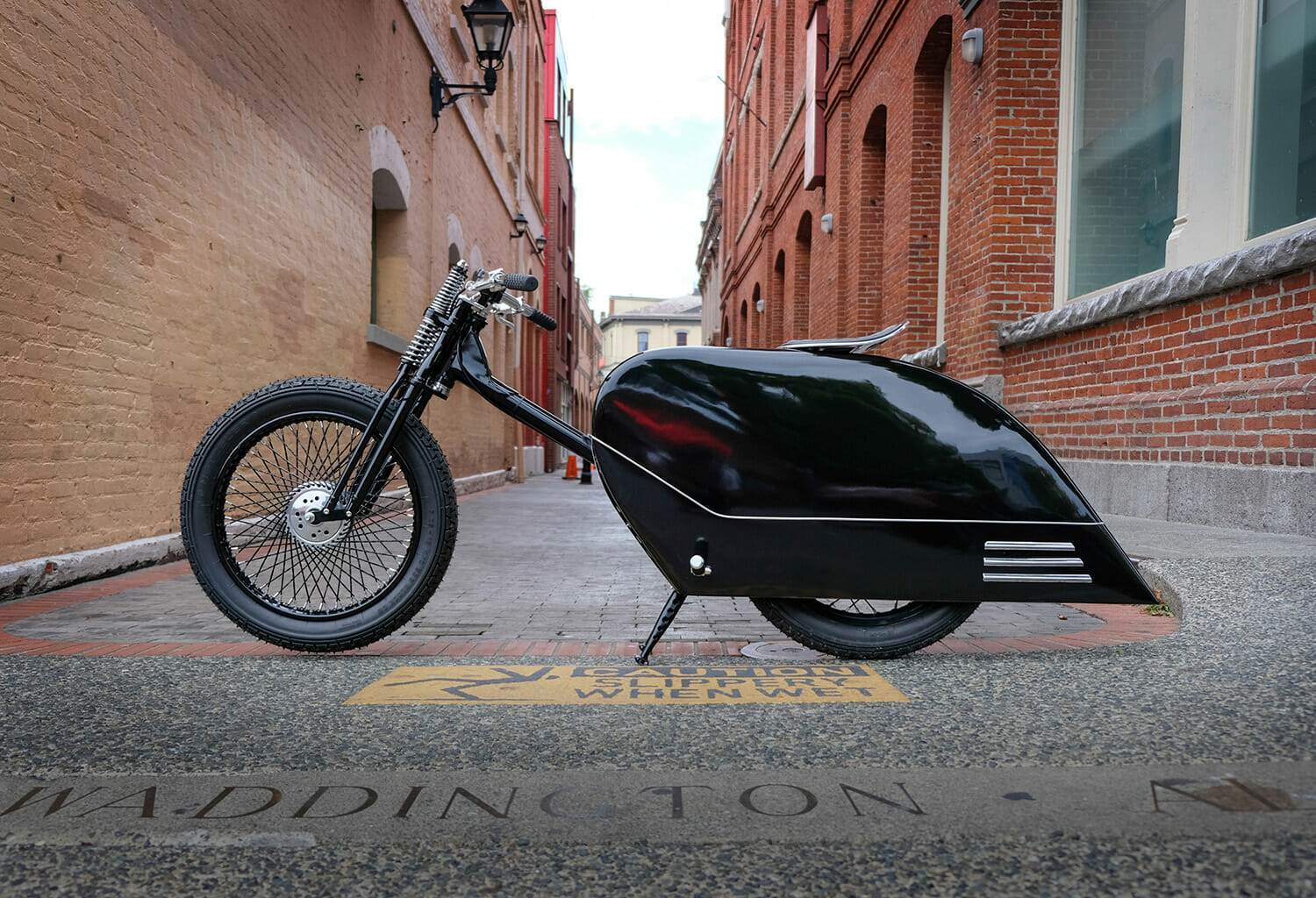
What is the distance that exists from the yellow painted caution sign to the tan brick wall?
2.60m

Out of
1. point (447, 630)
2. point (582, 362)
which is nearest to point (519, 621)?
point (447, 630)

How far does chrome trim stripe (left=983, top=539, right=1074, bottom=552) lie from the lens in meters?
2.64

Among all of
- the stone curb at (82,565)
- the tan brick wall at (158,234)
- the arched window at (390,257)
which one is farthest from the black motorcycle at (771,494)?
the arched window at (390,257)

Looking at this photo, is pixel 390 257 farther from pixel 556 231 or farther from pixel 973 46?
pixel 556 231

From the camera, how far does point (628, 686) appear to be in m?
2.67

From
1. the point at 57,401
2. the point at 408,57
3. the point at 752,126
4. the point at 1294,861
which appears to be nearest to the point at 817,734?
the point at 1294,861

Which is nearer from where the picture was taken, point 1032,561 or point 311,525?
point 1032,561

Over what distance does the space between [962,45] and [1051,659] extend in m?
6.23

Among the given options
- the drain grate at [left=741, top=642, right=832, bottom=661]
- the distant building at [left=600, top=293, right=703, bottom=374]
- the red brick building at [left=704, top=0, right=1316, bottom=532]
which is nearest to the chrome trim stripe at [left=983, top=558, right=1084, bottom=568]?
the drain grate at [left=741, top=642, right=832, bottom=661]

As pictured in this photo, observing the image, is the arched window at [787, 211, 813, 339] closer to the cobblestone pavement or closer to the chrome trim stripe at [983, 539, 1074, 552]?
the cobblestone pavement

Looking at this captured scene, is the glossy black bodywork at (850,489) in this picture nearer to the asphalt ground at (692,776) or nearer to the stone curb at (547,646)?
the asphalt ground at (692,776)

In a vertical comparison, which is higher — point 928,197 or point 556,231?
point 556,231

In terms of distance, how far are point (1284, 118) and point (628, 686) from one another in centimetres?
437

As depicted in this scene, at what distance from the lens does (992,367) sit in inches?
289
